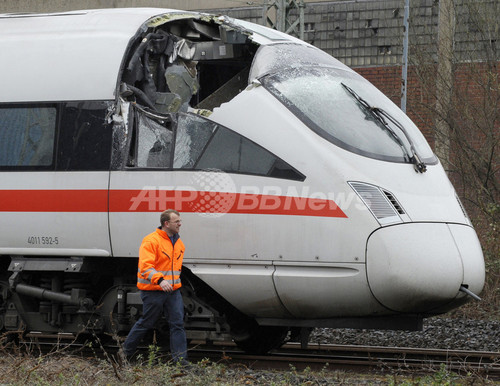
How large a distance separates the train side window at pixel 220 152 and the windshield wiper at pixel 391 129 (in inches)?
45.8

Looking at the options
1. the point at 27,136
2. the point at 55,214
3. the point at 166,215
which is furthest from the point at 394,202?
the point at 27,136

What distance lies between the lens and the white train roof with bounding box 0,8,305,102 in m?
10.4

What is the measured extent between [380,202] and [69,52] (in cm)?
360

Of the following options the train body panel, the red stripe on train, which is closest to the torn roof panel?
the train body panel

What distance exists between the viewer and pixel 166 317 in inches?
388

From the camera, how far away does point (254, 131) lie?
9.82 m

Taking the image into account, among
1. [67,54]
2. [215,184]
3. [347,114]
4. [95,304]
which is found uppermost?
[67,54]

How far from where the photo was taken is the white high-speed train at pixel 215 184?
9.48m

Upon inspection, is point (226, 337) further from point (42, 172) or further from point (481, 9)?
point (481, 9)

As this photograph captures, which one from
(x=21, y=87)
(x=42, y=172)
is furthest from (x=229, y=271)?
(x=21, y=87)

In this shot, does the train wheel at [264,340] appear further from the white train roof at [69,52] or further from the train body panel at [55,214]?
the white train roof at [69,52]

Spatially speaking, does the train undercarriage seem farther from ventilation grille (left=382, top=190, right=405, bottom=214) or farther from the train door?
ventilation grille (left=382, top=190, right=405, bottom=214)

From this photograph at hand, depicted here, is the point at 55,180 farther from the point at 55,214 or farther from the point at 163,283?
the point at 163,283

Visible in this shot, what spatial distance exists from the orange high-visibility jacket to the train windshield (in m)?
1.73
